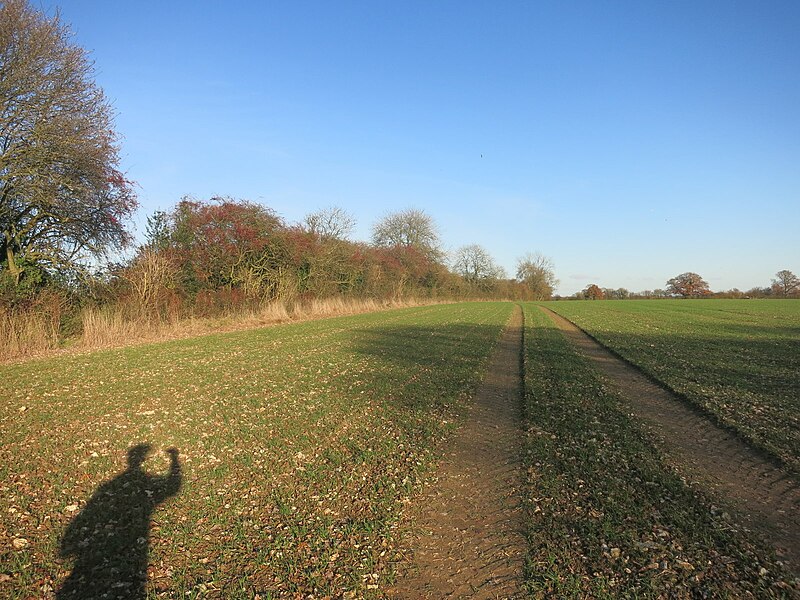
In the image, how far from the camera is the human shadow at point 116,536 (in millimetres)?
3672

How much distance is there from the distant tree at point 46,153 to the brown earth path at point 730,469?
22333mm

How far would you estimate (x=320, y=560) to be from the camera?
4023 millimetres

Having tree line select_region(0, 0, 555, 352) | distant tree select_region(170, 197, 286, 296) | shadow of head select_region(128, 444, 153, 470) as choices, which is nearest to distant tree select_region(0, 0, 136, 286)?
tree line select_region(0, 0, 555, 352)

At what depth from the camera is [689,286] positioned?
139875 millimetres

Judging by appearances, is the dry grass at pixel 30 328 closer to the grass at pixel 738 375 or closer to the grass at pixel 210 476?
the grass at pixel 210 476

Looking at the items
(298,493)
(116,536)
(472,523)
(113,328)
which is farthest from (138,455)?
(113,328)

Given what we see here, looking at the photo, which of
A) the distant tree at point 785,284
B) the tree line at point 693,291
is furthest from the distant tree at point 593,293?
the distant tree at point 785,284

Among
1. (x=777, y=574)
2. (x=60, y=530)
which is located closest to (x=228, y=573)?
(x=60, y=530)

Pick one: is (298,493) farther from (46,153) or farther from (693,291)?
(693,291)

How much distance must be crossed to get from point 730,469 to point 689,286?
158 meters

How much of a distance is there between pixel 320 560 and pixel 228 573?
768mm

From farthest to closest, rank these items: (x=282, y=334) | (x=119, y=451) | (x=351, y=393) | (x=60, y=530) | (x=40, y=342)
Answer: (x=282, y=334) < (x=40, y=342) < (x=351, y=393) < (x=119, y=451) < (x=60, y=530)

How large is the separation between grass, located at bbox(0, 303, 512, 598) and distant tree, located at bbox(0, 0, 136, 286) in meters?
10.4

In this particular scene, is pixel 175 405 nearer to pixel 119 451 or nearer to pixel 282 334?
pixel 119 451
